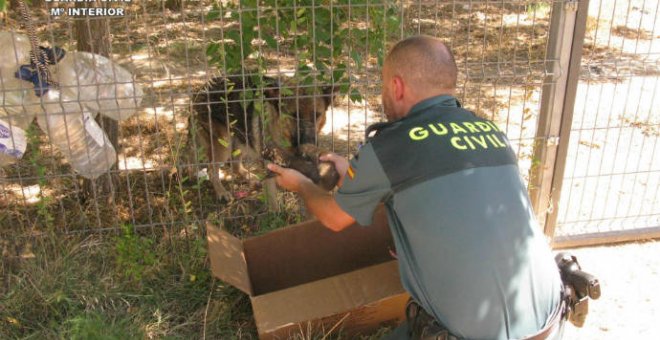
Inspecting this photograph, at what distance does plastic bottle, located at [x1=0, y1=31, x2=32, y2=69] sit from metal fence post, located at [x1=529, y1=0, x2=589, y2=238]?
11.1 ft

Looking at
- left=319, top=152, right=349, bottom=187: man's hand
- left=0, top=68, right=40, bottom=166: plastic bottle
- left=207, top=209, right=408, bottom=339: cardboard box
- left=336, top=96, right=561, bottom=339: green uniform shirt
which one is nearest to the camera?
left=336, top=96, right=561, bottom=339: green uniform shirt

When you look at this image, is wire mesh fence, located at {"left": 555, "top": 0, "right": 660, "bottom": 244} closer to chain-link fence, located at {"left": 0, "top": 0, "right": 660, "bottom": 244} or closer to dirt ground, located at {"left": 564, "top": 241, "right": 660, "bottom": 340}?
chain-link fence, located at {"left": 0, "top": 0, "right": 660, "bottom": 244}

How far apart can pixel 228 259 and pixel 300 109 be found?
4.90 feet

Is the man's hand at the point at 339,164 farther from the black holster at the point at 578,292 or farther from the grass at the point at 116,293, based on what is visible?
the black holster at the point at 578,292

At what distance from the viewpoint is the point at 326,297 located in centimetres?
348

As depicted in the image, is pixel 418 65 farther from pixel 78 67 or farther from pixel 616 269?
pixel 616 269

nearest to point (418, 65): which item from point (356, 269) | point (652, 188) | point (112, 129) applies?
point (356, 269)

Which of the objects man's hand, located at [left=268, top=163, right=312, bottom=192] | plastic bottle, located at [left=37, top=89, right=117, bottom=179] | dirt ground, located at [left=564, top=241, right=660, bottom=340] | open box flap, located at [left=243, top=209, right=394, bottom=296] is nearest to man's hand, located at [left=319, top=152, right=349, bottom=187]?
man's hand, located at [left=268, top=163, right=312, bottom=192]

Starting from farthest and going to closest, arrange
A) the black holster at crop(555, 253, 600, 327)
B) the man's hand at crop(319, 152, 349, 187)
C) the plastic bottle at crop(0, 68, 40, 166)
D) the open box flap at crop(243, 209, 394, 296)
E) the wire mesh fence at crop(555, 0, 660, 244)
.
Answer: the wire mesh fence at crop(555, 0, 660, 244) → the open box flap at crop(243, 209, 394, 296) → the plastic bottle at crop(0, 68, 40, 166) → the man's hand at crop(319, 152, 349, 187) → the black holster at crop(555, 253, 600, 327)

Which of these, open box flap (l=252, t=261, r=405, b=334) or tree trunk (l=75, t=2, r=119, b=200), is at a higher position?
tree trunk (l=75, t=2, r=119, b=200)

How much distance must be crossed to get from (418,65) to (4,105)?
254cm

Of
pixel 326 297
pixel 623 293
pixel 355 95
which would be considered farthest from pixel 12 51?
pixel 623 293

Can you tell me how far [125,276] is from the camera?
3.97 meters

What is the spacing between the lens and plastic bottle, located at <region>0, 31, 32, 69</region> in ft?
12.6
